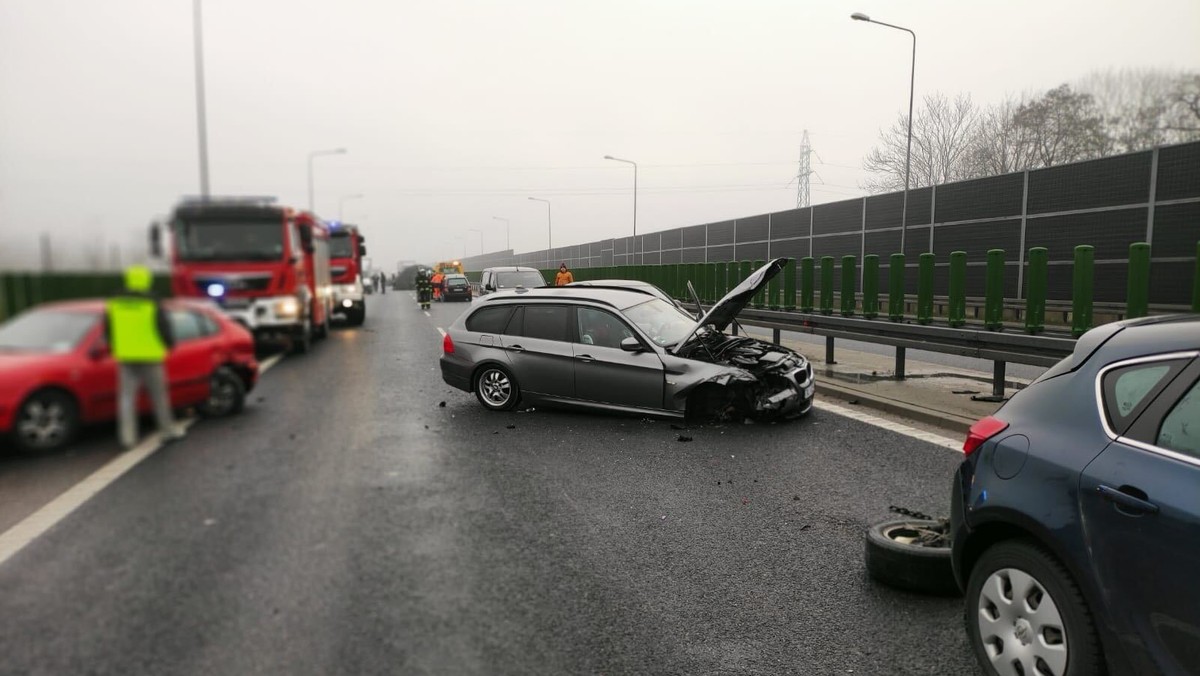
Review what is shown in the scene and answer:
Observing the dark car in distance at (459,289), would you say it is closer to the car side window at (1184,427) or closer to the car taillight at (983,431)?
the car taillight at (983,431)

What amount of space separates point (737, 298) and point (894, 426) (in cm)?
278

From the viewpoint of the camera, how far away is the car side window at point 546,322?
978cm

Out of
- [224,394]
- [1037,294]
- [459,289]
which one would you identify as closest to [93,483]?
[224,394]

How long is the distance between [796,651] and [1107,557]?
159 cm

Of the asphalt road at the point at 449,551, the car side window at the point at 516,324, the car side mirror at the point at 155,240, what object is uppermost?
the car side mirror at the point at 155,240

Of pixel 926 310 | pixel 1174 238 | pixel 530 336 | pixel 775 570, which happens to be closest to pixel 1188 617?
pixel 775 570

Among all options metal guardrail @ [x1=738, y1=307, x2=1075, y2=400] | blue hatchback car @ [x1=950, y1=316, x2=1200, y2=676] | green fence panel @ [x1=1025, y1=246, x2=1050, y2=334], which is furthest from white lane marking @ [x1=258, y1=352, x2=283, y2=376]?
green fence panel @ [x1=1025, y1=246, x2=1050, y2=334]

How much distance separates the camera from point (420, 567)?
15.5ft

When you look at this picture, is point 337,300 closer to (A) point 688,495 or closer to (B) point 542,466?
(A) point 688,495

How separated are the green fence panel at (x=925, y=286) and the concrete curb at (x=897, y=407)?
1612mm

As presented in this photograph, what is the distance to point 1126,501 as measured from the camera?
3080 mm

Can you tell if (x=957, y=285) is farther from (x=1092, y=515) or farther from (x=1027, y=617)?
(x=1092, y=515)

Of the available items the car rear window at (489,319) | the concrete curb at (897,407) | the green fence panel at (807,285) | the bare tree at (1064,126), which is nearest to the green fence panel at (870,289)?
the green fence panel at (807,285)

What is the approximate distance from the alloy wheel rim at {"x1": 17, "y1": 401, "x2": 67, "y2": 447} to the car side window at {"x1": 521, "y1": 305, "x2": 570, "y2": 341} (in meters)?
8.95
